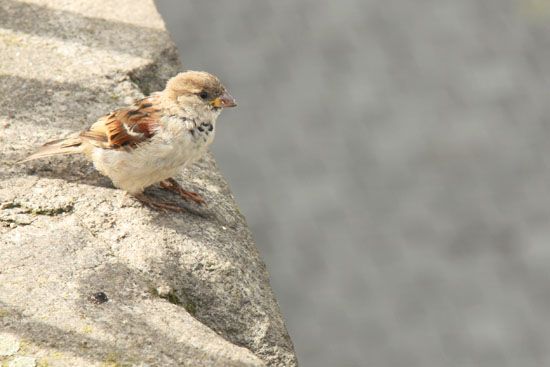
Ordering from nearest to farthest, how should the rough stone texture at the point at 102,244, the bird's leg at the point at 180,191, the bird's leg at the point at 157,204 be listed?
the rough stone texture at the point at 102,244
the bird's leg at the point at 157,204
the bird's leg at the point at 180,191

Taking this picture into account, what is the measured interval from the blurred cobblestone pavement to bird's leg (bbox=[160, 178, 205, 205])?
2.08 metres

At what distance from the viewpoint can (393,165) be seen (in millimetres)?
6988

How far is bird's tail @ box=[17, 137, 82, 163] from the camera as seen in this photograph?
386cm

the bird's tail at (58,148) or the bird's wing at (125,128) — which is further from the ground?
the bird's wing at (125,128)

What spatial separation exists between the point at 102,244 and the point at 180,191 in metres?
0.51

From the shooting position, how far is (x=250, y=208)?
6.64m

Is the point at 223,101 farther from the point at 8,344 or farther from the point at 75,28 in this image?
the point at 8,344

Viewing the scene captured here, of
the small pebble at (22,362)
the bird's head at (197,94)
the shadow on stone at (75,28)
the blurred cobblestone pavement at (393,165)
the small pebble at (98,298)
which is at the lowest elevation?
the small pebble at (22,362)

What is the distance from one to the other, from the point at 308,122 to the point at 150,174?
3.59m

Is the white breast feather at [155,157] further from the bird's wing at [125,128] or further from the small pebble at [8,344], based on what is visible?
the small pebble at [8,344]

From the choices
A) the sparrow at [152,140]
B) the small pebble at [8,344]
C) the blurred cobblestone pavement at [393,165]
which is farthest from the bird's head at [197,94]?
the blurred cobblestone pavement at [393,165]

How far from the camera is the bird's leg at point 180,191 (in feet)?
12.7

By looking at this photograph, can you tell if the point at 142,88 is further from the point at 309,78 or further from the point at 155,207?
the point at 309,78

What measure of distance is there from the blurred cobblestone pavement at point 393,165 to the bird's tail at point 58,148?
7.60 feet
